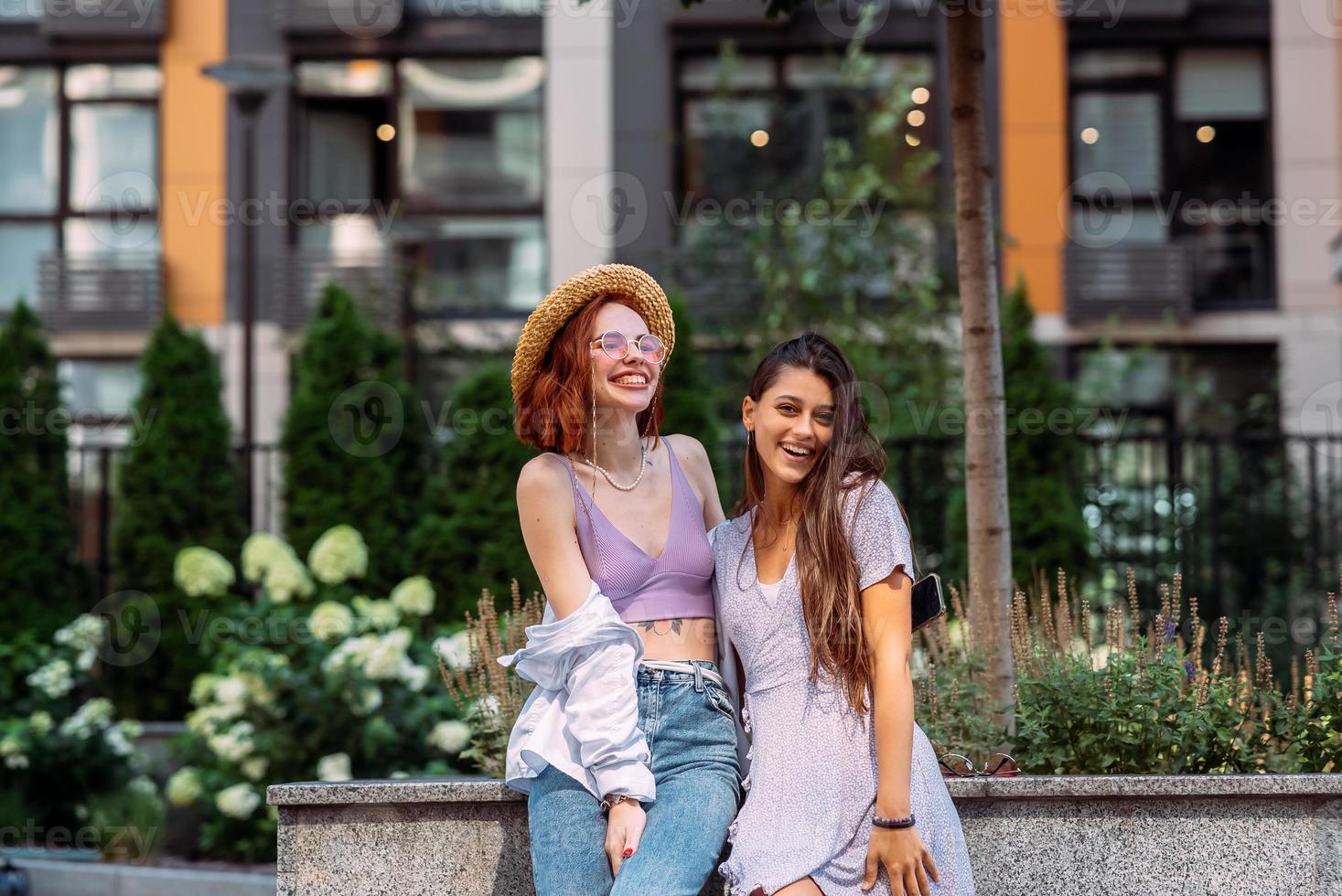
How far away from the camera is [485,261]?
1576 centimetres

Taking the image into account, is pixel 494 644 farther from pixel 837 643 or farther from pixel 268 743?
pixel 268 743

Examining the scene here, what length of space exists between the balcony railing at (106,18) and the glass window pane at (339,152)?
6.08ft

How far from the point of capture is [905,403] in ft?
39.0

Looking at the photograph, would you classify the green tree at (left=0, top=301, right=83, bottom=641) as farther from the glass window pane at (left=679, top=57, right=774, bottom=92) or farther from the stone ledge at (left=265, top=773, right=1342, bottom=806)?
the stone ledge at (left=265, top=773, right=1342, bottom=806)

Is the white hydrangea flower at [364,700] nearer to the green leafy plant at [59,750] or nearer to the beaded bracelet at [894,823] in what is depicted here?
the green leafy plant at [59,750]

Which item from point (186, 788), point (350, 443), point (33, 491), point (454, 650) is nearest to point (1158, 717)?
point (454, 650)

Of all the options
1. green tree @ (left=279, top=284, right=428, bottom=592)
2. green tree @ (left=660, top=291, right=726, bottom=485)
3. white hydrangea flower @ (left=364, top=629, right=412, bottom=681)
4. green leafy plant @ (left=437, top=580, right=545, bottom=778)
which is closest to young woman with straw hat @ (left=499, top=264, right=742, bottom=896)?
green leafy plant @ (left=437, top=580, right=545, bottom=778)

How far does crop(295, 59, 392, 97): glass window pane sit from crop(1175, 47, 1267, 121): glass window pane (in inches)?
347

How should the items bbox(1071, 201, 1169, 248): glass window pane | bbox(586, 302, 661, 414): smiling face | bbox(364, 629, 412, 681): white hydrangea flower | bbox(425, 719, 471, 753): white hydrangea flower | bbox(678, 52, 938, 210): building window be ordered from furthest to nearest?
bbox(1071, 201, 1169, 248): glass window pane
bbox(678, 52, 938, 210): building window
bbox(364, 629, 412, 681): white hydrangea flower
bbox(425, 719, 471, 753): white hydrangea flower
bbox(586, 302, 661, 414): smiling face

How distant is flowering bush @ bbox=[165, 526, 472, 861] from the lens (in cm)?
752

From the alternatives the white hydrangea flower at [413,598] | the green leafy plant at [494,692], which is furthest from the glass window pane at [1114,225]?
the green leafy plant at [494,692]

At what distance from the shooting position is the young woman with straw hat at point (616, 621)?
319 centimetres

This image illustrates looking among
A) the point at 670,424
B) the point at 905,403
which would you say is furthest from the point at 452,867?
the point at 905,403

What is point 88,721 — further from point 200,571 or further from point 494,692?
point 494,692
